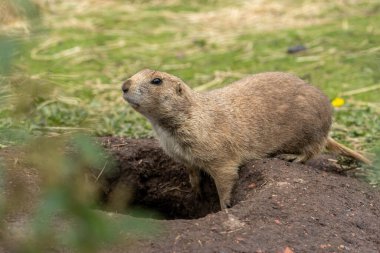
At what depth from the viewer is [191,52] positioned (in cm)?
959

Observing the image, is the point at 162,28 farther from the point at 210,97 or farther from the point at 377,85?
the point at 210,97

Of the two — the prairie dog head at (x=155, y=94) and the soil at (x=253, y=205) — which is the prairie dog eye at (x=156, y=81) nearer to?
the prairie dog head at (x=155, y=94)

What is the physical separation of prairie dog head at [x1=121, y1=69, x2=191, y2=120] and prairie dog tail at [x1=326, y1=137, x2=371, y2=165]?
136cm

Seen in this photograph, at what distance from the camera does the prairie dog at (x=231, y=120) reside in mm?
4797

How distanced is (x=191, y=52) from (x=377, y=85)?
291 cm

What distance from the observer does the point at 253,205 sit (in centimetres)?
392

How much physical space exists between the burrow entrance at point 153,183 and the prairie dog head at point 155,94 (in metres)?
0.73

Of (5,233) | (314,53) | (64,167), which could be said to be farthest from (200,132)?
(314,53)

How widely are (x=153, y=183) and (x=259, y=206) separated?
6.05 ft

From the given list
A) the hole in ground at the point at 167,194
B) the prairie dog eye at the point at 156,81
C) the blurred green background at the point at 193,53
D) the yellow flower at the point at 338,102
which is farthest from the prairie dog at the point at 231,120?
the yellow flower at the point at 338,102

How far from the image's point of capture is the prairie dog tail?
533 centimetres

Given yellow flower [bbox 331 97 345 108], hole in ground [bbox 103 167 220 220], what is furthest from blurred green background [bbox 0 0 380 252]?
hole in ground [bbox 103 167 220 220]

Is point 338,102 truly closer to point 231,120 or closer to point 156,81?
point 231,120

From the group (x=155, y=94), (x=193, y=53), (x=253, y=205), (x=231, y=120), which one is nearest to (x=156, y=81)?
(x=155, y=94)
